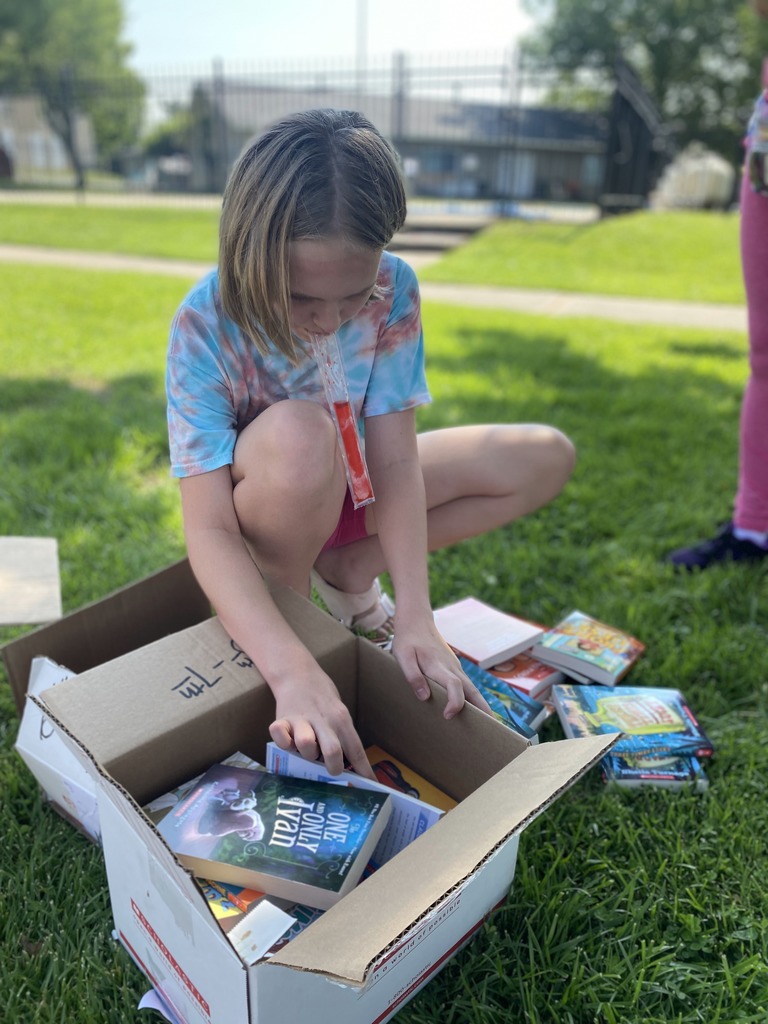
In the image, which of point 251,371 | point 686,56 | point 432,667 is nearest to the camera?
point 432,667

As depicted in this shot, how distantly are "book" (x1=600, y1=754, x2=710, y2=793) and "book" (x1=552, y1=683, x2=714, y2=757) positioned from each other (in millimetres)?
13

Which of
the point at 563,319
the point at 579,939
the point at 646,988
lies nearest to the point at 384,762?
the point at 579,939

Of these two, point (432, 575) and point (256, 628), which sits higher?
point (256, 628)

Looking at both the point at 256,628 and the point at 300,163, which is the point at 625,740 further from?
the point at 300,163

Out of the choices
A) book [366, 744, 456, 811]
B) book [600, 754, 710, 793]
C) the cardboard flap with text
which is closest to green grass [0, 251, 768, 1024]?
book [600, 754, 710, 793]

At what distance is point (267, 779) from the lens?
1172mm

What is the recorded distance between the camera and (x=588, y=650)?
1.75 meters

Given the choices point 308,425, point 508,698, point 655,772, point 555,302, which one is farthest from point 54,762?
point 555,302

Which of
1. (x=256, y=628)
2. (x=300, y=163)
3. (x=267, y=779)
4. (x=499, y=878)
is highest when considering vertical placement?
(x=300, y=163)

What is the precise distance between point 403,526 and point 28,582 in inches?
32.7

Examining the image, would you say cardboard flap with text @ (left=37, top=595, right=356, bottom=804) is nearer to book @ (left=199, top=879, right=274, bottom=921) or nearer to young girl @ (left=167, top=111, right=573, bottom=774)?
Answer: young girl @ (left=167, top=111, right=573, bottom=774)

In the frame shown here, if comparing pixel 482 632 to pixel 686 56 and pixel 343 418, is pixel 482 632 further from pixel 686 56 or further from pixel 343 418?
pixel 686 56

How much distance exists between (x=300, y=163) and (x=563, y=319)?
467cm

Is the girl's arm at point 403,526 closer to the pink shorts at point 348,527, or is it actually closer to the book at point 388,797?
the pink shorts at point 348,527
